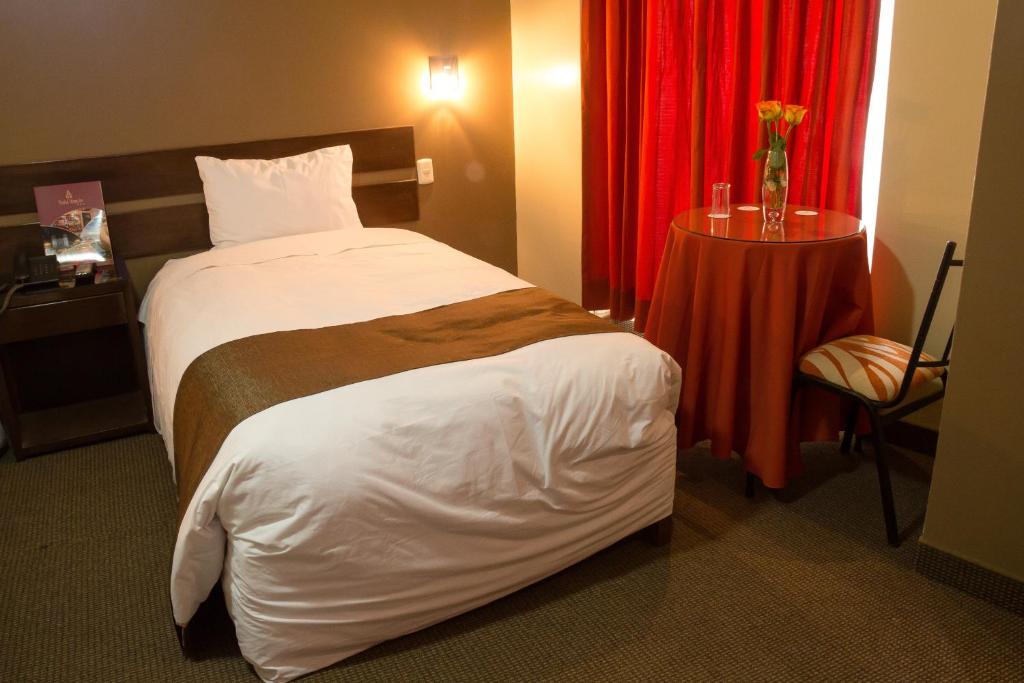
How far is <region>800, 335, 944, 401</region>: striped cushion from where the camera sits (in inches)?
90.4

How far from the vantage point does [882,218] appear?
2738mm

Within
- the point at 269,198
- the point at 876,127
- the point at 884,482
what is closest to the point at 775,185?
the point at 876,127

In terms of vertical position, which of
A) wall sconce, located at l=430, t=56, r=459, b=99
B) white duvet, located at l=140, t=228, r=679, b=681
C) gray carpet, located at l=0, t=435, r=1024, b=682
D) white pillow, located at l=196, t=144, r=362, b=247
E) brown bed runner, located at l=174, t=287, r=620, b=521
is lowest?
gray carpet, located at l=0, t=435, r=1024, b=682

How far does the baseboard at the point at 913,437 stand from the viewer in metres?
2.77

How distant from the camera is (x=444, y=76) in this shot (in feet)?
12.9

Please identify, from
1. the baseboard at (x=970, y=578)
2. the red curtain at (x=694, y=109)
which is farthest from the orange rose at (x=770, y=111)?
the baseboard at (x=970, y=578)

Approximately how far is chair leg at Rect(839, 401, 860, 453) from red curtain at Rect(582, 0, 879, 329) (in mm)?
670

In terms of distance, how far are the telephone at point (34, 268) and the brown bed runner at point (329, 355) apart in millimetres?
1244

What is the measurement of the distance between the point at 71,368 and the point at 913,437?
3231 millimetres

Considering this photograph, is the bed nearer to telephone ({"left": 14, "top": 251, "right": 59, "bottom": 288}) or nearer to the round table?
the round table

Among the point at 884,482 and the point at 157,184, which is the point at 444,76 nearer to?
the point at 157,184

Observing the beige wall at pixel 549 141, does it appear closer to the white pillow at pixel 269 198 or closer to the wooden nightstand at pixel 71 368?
the white pillow at pixel 269 198

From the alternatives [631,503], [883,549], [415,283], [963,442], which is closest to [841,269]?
[963,442]

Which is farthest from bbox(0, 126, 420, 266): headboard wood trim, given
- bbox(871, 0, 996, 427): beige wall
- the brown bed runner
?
bbox(871, 0, 996, 427): beige wall
